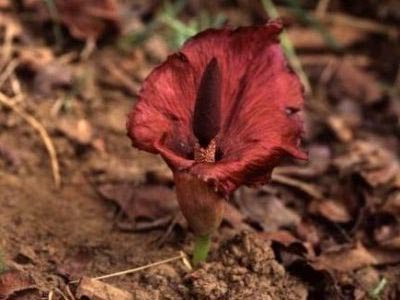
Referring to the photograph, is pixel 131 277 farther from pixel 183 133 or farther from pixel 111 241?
pixel 183 133

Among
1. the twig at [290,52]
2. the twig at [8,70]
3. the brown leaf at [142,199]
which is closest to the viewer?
the brown leaf at [142,199]

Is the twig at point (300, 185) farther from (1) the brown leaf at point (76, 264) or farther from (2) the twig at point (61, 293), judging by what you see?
(2) the twig at point (61, 293)

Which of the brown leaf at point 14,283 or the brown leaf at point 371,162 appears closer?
the brown leaf at point 14,283

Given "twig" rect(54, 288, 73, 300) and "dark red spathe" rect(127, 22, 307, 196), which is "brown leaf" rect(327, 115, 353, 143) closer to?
"dark red spathe" rect(127, 22, 307, 196)

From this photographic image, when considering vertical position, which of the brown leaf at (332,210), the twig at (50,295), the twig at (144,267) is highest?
the twig at (50,295)

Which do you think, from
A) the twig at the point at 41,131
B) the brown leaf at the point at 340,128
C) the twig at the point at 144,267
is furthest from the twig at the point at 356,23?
the twig at the point at 144,267

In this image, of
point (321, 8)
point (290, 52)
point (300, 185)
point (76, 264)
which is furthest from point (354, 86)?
point (76, 264)
